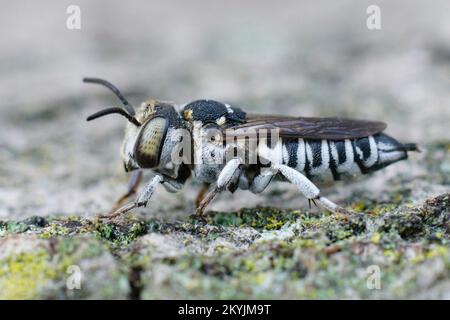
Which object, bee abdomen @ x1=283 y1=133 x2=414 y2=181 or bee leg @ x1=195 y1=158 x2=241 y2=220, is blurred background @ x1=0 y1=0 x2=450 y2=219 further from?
bee leg @ x1=195 y1=158 x2=241 y2=220

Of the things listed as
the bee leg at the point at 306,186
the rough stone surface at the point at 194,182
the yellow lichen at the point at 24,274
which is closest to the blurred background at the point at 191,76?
the rough stone surface at the point at 194,182

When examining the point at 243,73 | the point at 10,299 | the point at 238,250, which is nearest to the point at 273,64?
the point at 243,73

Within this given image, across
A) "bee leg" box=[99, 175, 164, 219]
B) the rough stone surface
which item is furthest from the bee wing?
"bee leg" box=[99, 175, 164, 219]

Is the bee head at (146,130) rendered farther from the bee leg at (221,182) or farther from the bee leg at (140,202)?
the bee leg at (221,182)

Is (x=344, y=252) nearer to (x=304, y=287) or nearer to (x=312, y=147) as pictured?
(x=304, y=287)

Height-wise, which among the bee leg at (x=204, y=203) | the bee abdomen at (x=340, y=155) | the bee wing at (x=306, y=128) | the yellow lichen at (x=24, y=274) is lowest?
the yellow lichen at (x=24, y=274)

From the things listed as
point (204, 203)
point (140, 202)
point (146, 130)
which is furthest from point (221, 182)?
point (146, 130)
